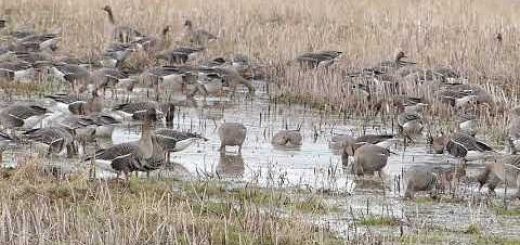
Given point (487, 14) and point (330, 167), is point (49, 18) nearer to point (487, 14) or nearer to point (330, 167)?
point (487, 14)

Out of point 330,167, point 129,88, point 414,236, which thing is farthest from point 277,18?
point 414,236

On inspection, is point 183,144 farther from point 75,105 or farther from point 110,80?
point 110,80

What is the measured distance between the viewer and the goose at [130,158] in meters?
12.5

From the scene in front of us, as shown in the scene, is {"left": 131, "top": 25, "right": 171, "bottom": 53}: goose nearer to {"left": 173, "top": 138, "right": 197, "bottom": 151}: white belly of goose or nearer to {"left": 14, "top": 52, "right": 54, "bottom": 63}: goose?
{"left": 14, "top": 52, "right": 54, "bottom": 63}: goose

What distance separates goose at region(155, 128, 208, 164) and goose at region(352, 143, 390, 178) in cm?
226

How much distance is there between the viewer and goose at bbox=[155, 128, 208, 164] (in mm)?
14695

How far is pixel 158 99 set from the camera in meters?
20.7

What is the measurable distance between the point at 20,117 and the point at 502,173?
6715mm

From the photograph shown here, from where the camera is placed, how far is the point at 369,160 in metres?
14.1

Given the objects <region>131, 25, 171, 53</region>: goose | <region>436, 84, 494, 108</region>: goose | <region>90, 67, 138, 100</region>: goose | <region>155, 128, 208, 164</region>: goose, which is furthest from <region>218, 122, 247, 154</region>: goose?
<region>131, 25, 171, 53</region>: goose

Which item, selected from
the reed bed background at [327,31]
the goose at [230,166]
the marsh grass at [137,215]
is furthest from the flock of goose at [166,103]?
the marsh grass at [137,215]

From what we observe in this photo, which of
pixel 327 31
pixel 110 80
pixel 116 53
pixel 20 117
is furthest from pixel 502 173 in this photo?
pixel 327 31

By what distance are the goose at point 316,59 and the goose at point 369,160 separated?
7.88 m

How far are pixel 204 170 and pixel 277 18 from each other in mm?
15622
